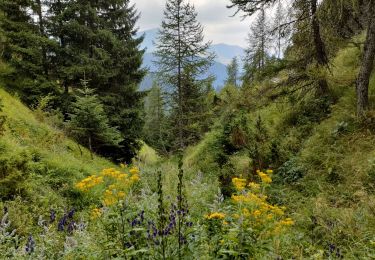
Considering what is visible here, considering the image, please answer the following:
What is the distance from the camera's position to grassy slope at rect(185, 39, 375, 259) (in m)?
4.72

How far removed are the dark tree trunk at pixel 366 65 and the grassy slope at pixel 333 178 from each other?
0.37 metres

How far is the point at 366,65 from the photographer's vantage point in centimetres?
705

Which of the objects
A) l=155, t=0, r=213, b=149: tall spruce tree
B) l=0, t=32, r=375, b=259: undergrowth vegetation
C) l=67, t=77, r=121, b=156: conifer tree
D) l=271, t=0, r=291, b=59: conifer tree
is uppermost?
l=155, t=0, r=213, b=149: tall spruce tree

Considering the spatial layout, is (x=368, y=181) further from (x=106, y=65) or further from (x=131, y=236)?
(x=106, y=65)

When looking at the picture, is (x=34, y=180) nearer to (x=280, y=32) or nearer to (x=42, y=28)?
(x=280, y=32)

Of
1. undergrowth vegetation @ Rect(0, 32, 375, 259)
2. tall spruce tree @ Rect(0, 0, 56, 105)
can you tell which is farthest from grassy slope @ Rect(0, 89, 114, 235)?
tall spruce tree @ Rect(0, 0, 56, 105)

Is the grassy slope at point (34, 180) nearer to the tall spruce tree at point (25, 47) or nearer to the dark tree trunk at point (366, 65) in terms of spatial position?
the dark tree trunk at point (366, 65)

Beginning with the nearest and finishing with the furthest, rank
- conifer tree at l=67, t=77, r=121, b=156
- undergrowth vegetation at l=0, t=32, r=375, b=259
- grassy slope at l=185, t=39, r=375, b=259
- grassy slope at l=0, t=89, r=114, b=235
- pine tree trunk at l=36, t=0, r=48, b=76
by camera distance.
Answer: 1. undergrowth vegetation at l=0, t=32, r=375, b=259
2. grassy slope at l=185, t=39, r=375, b=259
3. grassy slope at l=0, t=89, r=114, b=235
4. conifer tree at l=67, t=77, r=121, b=156
5. pine tree trunk at l=36, t=0, r=48, b=76

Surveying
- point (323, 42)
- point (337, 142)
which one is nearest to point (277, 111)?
point (323, 42)

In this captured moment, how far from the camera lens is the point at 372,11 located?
695 centimetres

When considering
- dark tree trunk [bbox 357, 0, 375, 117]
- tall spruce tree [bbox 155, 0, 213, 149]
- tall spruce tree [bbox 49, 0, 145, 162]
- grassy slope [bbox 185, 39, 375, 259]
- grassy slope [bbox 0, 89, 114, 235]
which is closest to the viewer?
grassy slope [bbox 185, 39, 375, 259]

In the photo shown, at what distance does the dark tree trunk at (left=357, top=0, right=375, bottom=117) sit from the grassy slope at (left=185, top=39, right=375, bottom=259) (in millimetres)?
371

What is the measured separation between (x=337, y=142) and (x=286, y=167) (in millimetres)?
1350

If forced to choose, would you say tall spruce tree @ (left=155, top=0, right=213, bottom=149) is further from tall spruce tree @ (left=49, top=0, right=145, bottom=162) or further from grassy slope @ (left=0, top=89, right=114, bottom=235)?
grassy slope @ (left=0, top=89, right=114, bottom=235)
